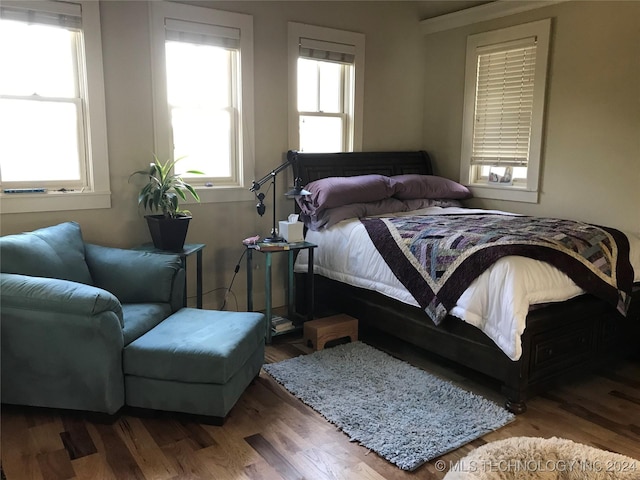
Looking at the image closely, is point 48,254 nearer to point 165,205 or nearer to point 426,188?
point 165,205

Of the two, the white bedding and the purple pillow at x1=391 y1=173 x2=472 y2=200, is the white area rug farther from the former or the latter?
the purple pillow at x1=391 y1=173 x2=472 y2=200

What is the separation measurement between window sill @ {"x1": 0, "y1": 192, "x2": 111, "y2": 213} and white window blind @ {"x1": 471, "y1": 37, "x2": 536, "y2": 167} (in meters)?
3.17

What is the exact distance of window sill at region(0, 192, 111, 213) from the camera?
327 centimetres

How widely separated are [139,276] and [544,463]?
2.33 metres

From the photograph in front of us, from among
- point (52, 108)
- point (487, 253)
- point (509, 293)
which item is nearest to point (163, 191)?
point (52, 108)

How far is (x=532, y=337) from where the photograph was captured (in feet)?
8.88

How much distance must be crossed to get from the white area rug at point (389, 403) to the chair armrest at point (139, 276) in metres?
0.77

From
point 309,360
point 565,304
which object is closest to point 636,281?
point 565,304

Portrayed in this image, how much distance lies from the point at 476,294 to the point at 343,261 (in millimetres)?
1204

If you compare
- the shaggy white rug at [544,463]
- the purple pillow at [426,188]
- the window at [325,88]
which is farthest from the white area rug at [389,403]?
the window at [325,88]

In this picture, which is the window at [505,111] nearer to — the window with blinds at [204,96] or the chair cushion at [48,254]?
the window with blinds at [204,96]

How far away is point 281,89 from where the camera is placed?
4.27 m

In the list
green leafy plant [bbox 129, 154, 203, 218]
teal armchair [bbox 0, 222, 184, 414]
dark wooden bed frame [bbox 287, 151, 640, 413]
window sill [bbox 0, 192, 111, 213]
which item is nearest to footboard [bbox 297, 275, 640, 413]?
dark wooden bed frame [bbox 287, 151, 640, 413]

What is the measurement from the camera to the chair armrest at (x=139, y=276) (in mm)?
3100
